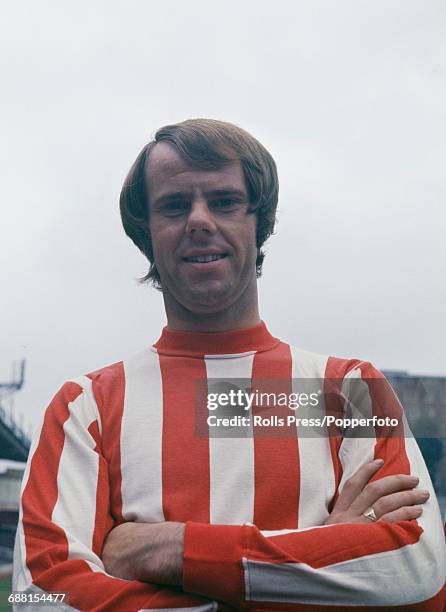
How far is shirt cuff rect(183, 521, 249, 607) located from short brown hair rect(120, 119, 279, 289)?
83 cm

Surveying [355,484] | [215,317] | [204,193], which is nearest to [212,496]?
[355,484]

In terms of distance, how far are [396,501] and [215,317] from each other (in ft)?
2.12

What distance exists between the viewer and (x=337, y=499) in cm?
170

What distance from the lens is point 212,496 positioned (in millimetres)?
1686

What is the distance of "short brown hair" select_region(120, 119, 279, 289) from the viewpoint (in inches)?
74.5

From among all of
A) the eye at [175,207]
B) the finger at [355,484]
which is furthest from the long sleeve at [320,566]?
the eye at [175,207]

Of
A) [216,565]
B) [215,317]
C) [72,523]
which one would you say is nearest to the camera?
[216,565]

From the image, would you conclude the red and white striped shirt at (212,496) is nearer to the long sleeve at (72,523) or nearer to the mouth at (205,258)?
the long sleeve at (72,523)

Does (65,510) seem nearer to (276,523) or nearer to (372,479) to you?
(276,523)

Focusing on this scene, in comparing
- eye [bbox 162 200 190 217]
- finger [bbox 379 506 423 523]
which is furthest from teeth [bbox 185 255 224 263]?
finger [bbox 379 506 423 523]

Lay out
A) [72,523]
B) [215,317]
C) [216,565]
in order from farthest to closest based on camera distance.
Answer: [215,317]
[72,523]
[216,565]

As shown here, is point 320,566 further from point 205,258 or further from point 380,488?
point 205,258

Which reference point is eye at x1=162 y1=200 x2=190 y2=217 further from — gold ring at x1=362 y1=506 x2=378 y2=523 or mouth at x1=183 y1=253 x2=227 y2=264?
gold ring at x1=362 y1=506 x2=378 y2=523

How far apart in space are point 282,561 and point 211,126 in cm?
106
